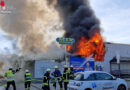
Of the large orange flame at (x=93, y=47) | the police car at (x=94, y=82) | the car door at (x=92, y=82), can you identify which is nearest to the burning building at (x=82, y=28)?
the large orange flame at (x=93, y=47)

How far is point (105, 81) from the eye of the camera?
869cm

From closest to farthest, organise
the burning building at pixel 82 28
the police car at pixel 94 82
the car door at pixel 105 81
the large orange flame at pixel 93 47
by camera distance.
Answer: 1. the police car at pixel 94 82
2. the car door at pixel 105 81
3. the large orange flame at pixel 93 47
4. the burning building at pixel 82 28

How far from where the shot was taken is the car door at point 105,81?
8.55 metres

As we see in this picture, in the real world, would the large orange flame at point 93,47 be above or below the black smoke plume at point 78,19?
below

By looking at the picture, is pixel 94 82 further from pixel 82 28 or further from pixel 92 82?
pixel 82 28

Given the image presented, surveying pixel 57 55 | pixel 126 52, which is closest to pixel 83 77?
pixel 57 55

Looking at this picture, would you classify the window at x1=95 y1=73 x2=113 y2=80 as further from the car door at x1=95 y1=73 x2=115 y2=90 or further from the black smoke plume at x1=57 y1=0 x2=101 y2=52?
the black smoke plume at x1=57 y1=0 x2=101 y2=52

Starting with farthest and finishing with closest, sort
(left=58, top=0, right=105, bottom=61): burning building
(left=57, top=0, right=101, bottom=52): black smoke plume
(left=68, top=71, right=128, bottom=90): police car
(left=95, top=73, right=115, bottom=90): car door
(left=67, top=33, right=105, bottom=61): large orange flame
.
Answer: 1. (left=57, top=0, right=101, bottom=52): black smoke plume
2. (left=58, top=0, right=105, bottom=61): burning building
3. (left=67, top=33, right=105, bottom=61): large orange flame
4. (left=95, top=73, right=115, bottom=90): car door
5. (left=68, top=71, right=128, bottom=90): police car

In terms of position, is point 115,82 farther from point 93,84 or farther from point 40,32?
point 40,32

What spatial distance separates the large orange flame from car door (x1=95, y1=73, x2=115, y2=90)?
14783 millimetres

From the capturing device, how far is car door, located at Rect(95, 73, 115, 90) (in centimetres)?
855

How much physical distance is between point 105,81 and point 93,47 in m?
15.7

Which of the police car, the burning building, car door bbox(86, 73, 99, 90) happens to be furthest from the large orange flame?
car door bbox(86, 73, 99, 90)

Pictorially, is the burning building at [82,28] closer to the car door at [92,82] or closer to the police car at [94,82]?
the police car at [94,82]
